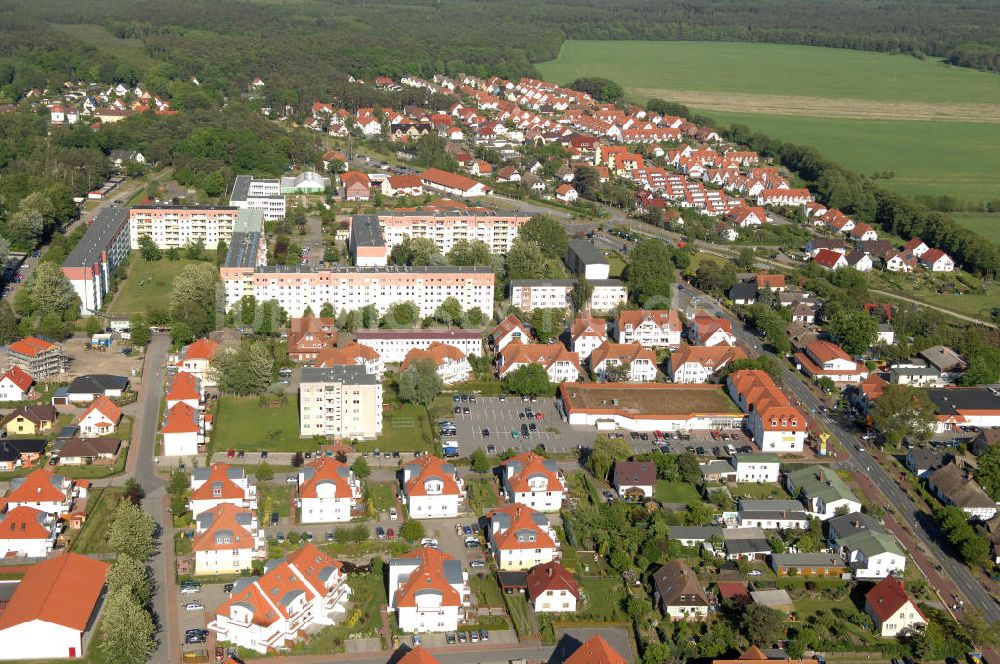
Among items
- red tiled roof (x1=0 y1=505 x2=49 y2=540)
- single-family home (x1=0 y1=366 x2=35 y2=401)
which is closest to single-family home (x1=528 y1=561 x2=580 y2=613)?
red tiled roof (x1=0 y1=505 x2=49 y2=540)

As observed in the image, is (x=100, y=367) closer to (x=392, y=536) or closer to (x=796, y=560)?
(x=392, y=536)

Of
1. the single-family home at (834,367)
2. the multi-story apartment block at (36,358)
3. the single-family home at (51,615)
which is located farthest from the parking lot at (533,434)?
the multi-story apartment block at (36,358)

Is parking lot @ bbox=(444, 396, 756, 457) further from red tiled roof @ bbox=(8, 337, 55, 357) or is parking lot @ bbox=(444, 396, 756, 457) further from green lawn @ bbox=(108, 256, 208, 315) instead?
green lawn @ bbox=(108, 256, 208, 315)

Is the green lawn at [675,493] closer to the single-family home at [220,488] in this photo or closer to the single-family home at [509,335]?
the single-family home at [509,335]

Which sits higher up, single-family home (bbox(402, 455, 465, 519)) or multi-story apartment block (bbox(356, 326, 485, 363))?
single-family home (bbox(402, 455, 465, 519))

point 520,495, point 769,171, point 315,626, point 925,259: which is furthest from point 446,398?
point 769,171

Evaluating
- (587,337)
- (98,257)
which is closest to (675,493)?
(587,337)
